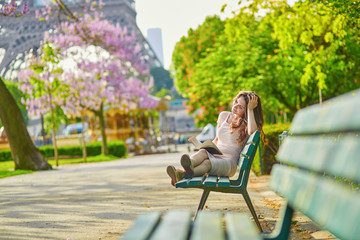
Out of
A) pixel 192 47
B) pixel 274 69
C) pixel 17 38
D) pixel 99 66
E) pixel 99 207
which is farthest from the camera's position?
pixel 17 38

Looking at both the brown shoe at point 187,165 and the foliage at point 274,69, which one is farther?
the foliage at point 274,69

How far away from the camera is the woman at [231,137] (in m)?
5.50

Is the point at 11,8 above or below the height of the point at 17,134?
above

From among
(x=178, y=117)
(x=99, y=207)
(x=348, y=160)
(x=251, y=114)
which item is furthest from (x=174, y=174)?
(x=178, y=117)

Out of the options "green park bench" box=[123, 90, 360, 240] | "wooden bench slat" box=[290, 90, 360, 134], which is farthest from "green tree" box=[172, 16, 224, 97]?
"green park bench" box=[123, 90, 360, 240]

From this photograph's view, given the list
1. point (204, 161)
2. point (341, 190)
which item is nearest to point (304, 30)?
point (204, 161)

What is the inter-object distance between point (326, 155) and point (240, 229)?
17.5 inches

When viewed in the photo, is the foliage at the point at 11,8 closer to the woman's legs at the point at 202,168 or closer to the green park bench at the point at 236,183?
the woman's legs at the point at 202,168

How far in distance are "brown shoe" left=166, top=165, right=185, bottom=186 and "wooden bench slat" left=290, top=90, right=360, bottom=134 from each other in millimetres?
2276

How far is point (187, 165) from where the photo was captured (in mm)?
5266

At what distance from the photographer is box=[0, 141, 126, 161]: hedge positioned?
100ft

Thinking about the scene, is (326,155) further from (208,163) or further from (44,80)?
(44,80)

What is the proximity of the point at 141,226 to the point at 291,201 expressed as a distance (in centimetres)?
80

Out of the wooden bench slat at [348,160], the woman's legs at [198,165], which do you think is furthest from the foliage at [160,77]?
the wooden bench slat at [348,160]
